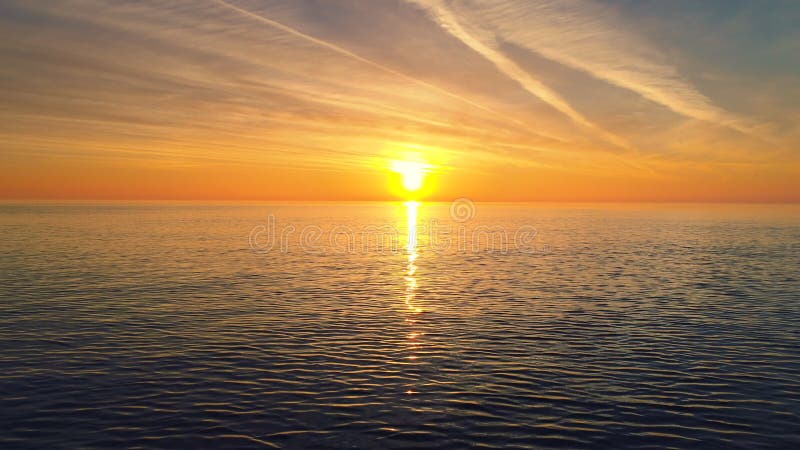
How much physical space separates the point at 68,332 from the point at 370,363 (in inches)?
735

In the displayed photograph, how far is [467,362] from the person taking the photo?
26.8 metres

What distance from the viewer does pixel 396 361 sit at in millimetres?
26984

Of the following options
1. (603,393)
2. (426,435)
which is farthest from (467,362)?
(426,435)

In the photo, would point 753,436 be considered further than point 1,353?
No

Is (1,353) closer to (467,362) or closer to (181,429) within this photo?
(181,429)

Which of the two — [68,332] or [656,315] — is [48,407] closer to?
[68,332]

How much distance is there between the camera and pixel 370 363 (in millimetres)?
26594

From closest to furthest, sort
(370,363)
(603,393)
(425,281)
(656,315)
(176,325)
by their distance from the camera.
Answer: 1. (603,393)
2. (370,363)
3. (176,325)
4. (656,315)
5. (425,281)

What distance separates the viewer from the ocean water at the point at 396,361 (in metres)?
18.6

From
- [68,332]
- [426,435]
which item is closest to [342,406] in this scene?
[426,435]

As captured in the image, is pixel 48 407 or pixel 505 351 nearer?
pixel 48 407

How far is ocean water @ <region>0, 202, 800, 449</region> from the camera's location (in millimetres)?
18594

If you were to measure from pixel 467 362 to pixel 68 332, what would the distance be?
23.2 metres

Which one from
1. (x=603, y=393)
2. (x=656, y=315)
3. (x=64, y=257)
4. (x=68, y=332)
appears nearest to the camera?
(x=603, y=393)
